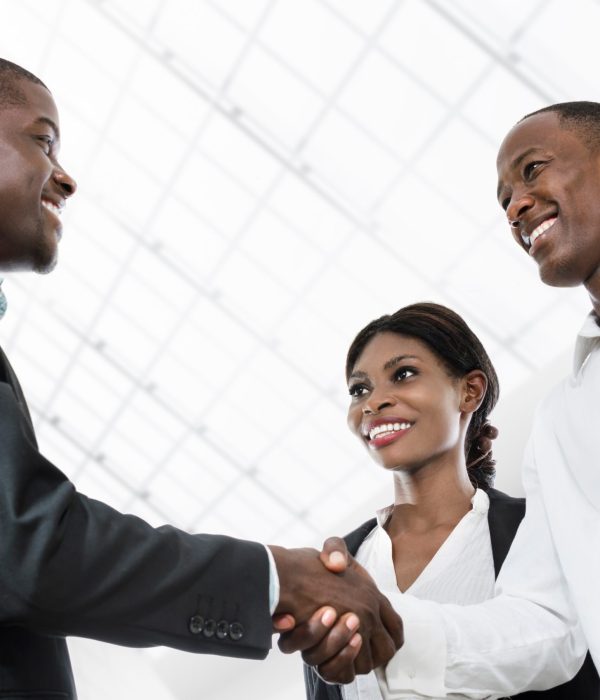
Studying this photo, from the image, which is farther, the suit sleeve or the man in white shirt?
the man in white shirt

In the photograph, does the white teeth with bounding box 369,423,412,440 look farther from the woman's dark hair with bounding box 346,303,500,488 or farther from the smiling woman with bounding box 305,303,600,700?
the woman's dark hair with bounding box 346,303,500,488

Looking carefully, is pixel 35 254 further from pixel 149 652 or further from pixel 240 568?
pixel 149 652

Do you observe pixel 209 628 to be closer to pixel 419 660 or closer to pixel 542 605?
pixel 419 660

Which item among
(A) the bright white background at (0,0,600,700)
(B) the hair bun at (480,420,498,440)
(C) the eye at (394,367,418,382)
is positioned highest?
(C) the eye at (394,367,418,382)

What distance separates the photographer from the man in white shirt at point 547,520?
4695 mm

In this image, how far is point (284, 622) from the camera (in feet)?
14.7

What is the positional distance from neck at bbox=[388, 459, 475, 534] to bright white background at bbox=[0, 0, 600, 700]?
9351 mm

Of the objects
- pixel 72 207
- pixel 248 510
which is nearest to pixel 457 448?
pixel 72 207

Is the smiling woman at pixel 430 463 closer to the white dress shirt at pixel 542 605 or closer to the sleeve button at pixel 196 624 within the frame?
the white dress shirt at pixel 542 605

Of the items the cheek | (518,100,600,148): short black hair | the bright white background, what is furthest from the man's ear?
the bright white background

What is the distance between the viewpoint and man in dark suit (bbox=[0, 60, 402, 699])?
12.3 feet

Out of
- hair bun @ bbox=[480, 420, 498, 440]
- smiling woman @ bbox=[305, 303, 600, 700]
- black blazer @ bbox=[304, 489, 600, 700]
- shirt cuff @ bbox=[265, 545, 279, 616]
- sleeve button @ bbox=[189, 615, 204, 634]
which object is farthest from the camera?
hair bun @ bbox=[480, 420, 498, 440]

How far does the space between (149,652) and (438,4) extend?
15866mm

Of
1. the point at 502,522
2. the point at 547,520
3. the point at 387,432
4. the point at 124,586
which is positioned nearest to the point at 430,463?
the point at 387,432
